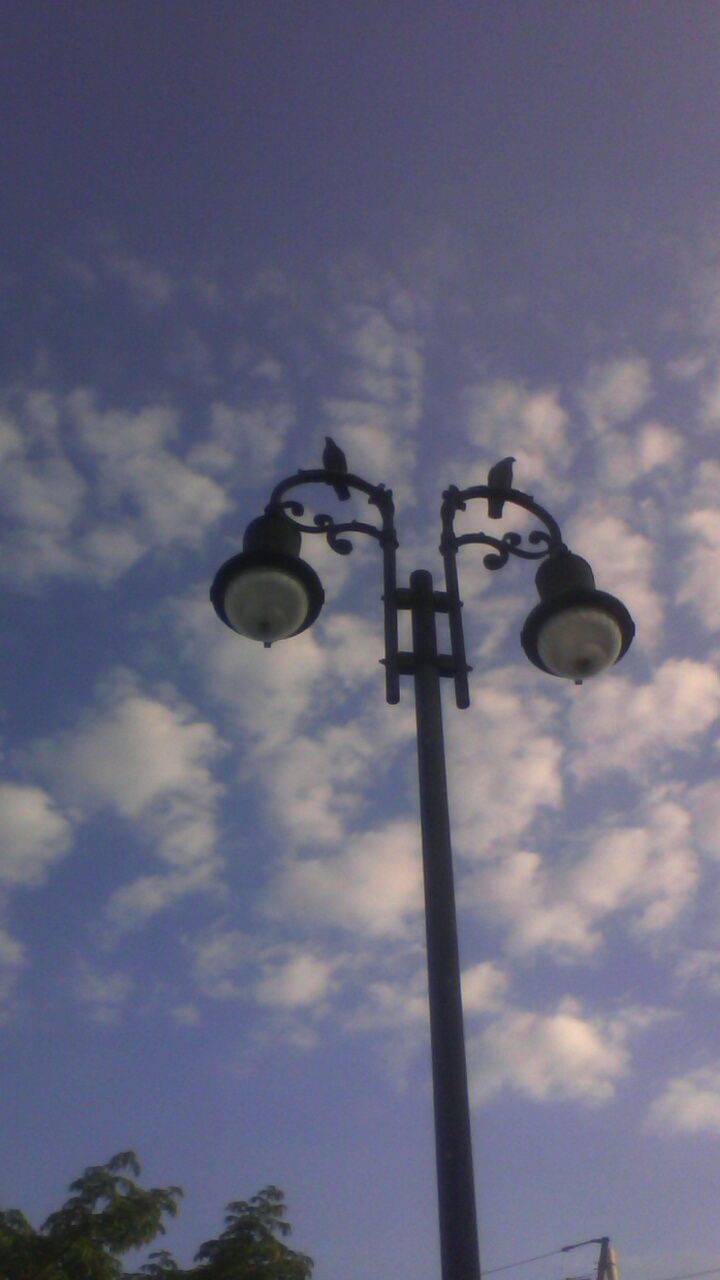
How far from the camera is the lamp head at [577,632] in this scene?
217 inches

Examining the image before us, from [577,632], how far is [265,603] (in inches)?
66.7

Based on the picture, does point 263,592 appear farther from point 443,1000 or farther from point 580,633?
point 443,1000

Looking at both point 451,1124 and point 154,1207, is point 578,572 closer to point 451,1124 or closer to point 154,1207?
point 451,1124

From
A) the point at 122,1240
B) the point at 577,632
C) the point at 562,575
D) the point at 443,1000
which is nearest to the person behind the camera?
the point at 443,1000

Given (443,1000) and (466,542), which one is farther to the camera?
(466,542)

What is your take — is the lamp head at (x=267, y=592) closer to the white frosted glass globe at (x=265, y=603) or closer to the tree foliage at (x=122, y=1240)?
the white frosted glass globe at (x=265, y=603)

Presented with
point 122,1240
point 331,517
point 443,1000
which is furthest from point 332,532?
point 122,1240

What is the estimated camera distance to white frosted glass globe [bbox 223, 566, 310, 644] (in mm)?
5547

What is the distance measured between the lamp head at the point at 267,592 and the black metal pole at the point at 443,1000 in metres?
0.70

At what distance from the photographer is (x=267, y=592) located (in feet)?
18.2

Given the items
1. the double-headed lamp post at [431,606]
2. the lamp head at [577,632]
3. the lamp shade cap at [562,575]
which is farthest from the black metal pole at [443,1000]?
the lamp shade cap at [562,575]

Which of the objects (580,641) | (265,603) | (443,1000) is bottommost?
(443,1000)

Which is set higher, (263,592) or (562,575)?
(562,575)

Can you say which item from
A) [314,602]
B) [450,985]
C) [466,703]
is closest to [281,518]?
[314,602]
